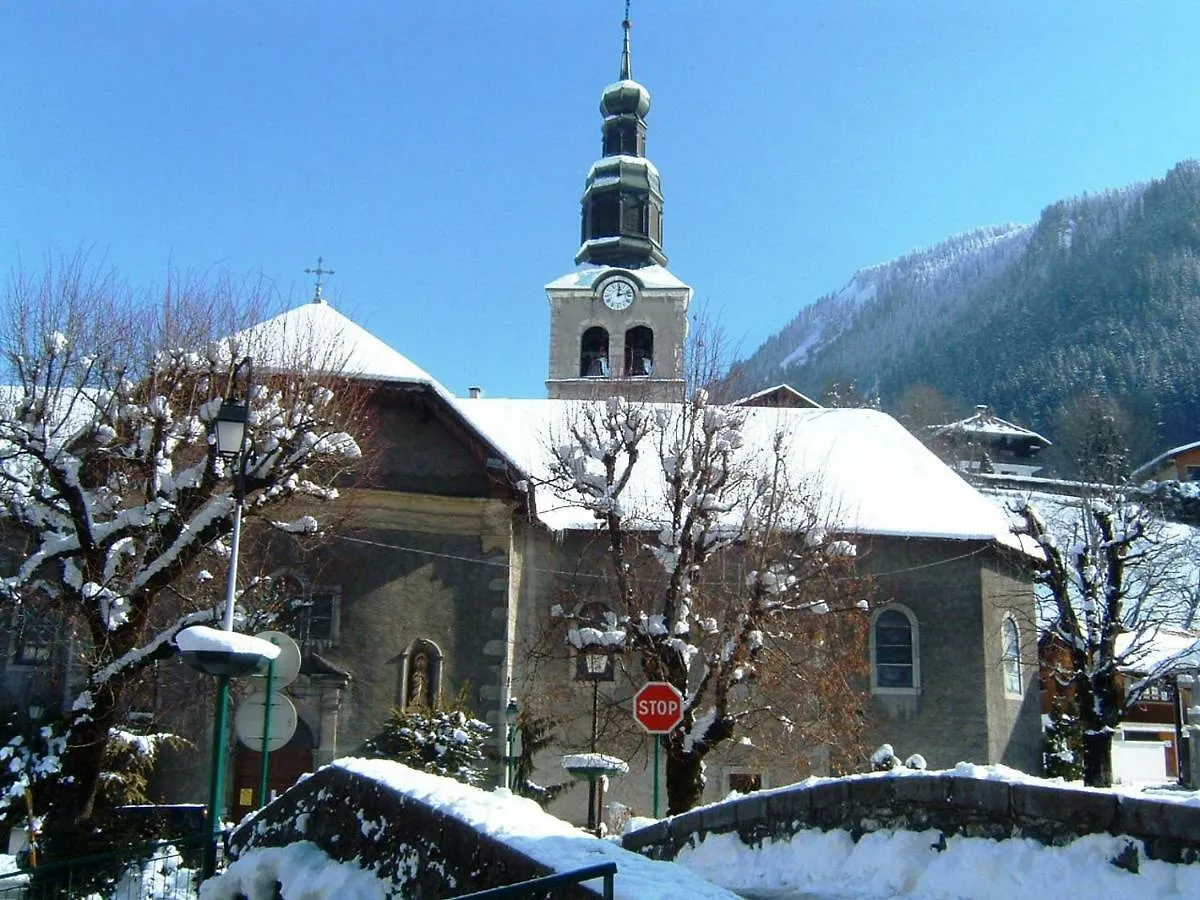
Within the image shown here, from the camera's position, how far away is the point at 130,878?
12047 mm

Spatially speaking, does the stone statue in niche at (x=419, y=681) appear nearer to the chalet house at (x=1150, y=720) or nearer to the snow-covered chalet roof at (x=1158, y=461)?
the chalet house at (x=1150, y=720)

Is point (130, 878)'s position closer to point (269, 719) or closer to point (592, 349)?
point (269, 719)

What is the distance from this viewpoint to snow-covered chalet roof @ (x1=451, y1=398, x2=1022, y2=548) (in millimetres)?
24219

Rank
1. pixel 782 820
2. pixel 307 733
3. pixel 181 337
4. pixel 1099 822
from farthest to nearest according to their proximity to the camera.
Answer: pixel 307 733
pixel 181 337
pixel 782 820
pixel 1099 822

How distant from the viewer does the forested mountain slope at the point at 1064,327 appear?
4316 inches

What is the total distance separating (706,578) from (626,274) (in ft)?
78.0

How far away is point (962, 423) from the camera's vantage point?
82250 millimetres

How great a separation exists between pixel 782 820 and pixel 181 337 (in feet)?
37.1

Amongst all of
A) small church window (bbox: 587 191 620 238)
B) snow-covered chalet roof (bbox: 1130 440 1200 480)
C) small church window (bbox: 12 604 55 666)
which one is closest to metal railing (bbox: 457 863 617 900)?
small church window (bbox: 12 604 55 666)

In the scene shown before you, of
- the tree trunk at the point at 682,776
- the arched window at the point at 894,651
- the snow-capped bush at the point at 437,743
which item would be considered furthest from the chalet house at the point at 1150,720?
the snow-capped bush at the point at 437,743

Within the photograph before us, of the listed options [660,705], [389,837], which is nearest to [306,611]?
[660,705]

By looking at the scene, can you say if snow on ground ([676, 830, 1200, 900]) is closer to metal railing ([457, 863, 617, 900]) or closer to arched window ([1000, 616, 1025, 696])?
metal railing ([457, 863, 617, 900])

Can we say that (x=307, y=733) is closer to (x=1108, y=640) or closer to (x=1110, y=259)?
(x=1108, y=640)

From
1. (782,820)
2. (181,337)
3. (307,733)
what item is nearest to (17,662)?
(307,733)
